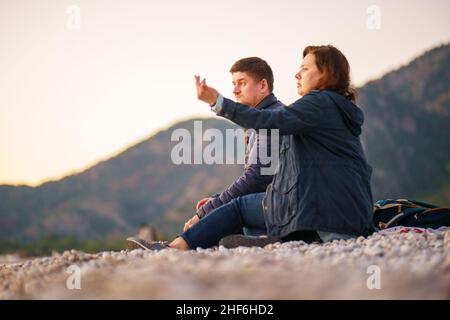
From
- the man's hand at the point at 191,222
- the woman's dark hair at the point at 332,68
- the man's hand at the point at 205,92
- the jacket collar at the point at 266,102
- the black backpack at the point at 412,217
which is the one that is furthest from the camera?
the jacket collar at the point at 266,102

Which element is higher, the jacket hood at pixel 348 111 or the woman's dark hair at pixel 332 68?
the woman's dark hair at pixel 332 68

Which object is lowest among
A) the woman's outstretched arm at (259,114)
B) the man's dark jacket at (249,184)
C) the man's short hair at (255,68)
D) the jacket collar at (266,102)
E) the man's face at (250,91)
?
the man's dark jacket at (249,184)

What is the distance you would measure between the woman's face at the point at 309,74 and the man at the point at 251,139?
49cm

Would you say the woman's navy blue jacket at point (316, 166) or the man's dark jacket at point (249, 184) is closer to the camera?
the woman's navy blue jacket at point (316, 166)

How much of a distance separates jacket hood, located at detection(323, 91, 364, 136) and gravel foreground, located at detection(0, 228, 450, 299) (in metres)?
1.02

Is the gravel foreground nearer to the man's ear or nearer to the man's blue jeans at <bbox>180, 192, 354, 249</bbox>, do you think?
the man's blue jeans at <bbox>180, 192, 354, 249</bbox>

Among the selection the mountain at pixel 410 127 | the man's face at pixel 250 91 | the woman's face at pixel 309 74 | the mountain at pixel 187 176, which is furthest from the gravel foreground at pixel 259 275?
the mountain at pixel 410 127

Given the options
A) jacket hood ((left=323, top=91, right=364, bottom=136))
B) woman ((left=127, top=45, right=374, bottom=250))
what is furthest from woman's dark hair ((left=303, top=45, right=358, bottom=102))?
jacket hood ((left=323, top=91, right=364, bottom=136))

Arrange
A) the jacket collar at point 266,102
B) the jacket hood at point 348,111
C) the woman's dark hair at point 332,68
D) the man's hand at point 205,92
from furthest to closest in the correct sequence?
the jacket collar at point 266,102 < the woman's dark hair at point 332,68 < the jacket hood at point 348,111 < the man's hand at point 205,92

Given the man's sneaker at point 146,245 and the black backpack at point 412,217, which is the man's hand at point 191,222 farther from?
the black backpack at point 412,217

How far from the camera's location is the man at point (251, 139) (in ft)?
17.3

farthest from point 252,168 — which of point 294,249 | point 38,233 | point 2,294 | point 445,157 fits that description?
point 38,233

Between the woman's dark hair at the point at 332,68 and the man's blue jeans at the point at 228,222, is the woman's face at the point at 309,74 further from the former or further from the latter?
the man's blue jeans at the point at 228,222
